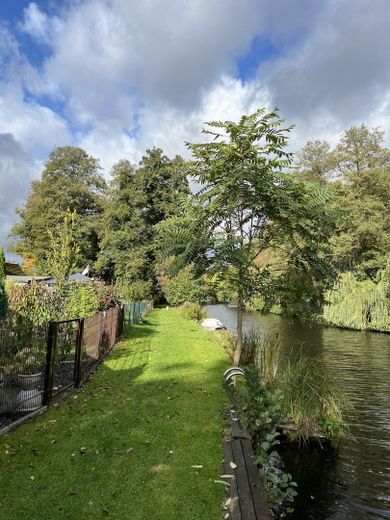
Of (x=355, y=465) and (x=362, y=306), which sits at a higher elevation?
(x=362, y=306)

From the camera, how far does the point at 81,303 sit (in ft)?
40.6

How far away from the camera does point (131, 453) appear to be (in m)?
4.68

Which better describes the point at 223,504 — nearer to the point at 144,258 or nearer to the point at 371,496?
the point at 371,496

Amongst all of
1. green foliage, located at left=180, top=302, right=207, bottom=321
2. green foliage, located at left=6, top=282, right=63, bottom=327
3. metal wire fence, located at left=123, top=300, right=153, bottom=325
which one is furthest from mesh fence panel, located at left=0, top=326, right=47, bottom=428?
green foliage, located at left=180, top=302, right=207, bottom=321

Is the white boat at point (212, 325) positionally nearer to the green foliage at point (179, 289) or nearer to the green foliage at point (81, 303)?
the green foliage at point (81, 303)

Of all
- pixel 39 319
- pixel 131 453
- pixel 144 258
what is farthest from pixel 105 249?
pixel 131 453

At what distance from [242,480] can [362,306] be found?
2111 cm

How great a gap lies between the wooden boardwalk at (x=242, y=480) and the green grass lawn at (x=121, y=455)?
141 mm

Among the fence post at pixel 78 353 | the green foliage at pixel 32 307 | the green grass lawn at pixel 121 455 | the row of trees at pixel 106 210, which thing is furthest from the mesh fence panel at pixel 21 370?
the row of trees at pixel 106 210

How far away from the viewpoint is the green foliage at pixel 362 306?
22.0 metres

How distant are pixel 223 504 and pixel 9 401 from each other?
3.48 meters

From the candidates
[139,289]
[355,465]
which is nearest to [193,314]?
[139,289]

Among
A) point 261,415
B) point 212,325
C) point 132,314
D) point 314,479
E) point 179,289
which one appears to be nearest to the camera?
point 261,415

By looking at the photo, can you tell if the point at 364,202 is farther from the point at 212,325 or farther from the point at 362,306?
the point at 212,325
